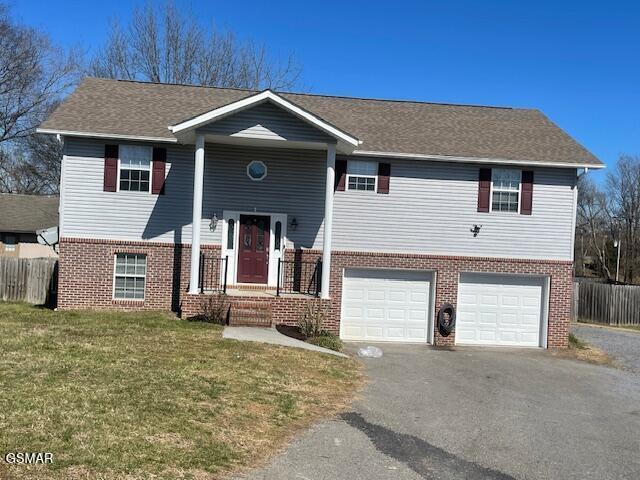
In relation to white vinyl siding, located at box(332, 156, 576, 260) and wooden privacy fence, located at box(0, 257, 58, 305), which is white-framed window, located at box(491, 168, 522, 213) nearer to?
white vinyl siding, located at box(332, 156, 576, 260)

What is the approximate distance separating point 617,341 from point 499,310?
5.90 meters

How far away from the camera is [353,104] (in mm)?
20297

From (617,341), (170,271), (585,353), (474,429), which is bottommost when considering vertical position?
(617,341)

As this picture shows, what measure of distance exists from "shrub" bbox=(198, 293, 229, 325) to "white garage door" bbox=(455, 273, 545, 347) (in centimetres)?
675

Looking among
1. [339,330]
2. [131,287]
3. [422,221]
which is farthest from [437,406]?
[131,287]

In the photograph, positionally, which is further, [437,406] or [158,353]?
[158,353]

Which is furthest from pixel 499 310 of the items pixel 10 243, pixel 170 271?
pixel 10 243

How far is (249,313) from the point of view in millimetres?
14523

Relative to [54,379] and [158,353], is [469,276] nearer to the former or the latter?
[158,353]

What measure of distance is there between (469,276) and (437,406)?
831cm

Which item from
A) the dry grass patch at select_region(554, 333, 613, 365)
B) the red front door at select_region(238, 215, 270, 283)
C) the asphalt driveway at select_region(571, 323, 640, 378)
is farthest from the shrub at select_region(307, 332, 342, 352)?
the asphalt driveway at select_region(571, 323, 640, 378)

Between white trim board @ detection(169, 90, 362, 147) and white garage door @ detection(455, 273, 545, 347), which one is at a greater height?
white trim board @ detection(169, 90, 362, 147)

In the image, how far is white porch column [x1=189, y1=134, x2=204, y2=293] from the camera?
48.4 ft

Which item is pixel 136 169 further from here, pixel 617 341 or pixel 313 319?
pixel 617 341
